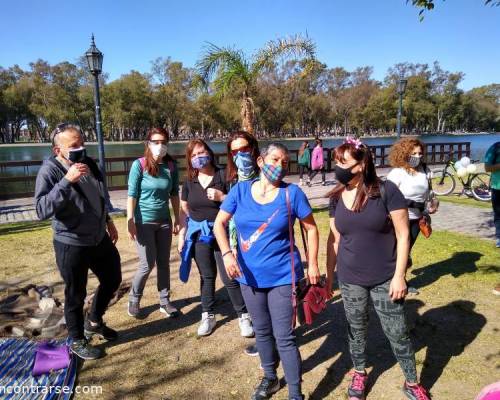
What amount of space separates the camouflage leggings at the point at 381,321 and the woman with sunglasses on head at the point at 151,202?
1.87 m

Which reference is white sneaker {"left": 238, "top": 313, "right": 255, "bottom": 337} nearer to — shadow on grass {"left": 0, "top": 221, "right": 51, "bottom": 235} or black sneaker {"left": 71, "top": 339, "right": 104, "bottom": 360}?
black sneaker {"left": 71, "top": 339, "right": 104, "bottom": 360}

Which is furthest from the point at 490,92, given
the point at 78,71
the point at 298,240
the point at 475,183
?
the point at 298,240

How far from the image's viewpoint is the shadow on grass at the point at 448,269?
4.83 meters

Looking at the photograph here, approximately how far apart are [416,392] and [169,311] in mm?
2358

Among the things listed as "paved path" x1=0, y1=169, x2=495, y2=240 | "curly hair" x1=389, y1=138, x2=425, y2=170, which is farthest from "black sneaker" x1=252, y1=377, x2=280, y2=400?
"paved path" x1=0, y1=169, x2=495, y2=240

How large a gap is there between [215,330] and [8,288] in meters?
2.79

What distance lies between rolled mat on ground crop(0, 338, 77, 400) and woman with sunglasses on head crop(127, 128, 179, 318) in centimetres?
106

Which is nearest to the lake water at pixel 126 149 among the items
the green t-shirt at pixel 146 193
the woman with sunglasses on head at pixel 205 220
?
the green t-shirt at pixel 146 193

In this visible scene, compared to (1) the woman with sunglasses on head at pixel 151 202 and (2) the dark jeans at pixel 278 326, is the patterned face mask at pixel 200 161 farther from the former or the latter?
(2) the dark jeans at pixel 278 326

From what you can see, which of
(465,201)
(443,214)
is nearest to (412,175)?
(443,214)

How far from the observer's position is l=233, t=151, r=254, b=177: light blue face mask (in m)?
3.14

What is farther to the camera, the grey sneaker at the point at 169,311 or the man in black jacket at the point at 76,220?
the grey sneaker at the point at 169,311

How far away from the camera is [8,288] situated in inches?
184

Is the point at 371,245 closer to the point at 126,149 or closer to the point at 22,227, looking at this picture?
the point at 22,227
